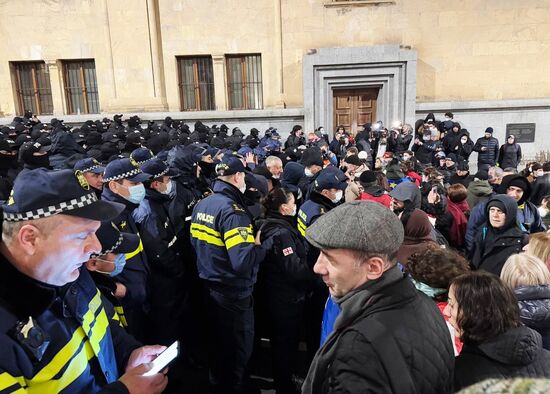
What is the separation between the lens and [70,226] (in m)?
1.65

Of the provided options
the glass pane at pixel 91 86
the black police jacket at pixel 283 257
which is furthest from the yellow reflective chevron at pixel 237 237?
the glass pane at pixel 91 86

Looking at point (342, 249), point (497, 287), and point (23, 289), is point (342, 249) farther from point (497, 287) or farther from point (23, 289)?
point (23, 289)

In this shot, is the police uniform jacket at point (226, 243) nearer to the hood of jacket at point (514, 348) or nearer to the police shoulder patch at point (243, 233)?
the police shoulder patch at point (243, 233)

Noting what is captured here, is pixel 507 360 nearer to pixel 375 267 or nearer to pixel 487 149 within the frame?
pixel 375 267

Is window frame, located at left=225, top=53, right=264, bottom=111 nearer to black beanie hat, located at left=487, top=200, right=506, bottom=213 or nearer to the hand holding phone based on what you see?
black beanie hat, located at left=487, top=200, right=506, bottom=213

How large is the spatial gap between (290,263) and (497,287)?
1.82 m

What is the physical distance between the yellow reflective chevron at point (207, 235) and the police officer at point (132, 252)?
502mm

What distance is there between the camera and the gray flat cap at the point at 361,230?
154 cm

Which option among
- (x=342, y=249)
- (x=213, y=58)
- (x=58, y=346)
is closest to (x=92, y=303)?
(x=58, y=346)

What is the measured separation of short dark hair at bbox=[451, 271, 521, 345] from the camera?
73.9 inches

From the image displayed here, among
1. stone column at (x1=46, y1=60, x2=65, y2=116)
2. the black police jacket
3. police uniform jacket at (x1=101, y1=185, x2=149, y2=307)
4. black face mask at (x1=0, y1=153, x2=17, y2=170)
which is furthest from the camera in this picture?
stone column at (x1=46, y1=60, x2=65, y2=116)

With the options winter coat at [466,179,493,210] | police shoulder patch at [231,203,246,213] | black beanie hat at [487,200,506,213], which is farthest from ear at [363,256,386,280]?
winter coat at [466,179,493,210]

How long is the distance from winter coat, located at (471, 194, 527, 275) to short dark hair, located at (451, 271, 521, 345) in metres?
2.29

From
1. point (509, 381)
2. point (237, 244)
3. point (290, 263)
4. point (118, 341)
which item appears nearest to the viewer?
point (509, 381)
